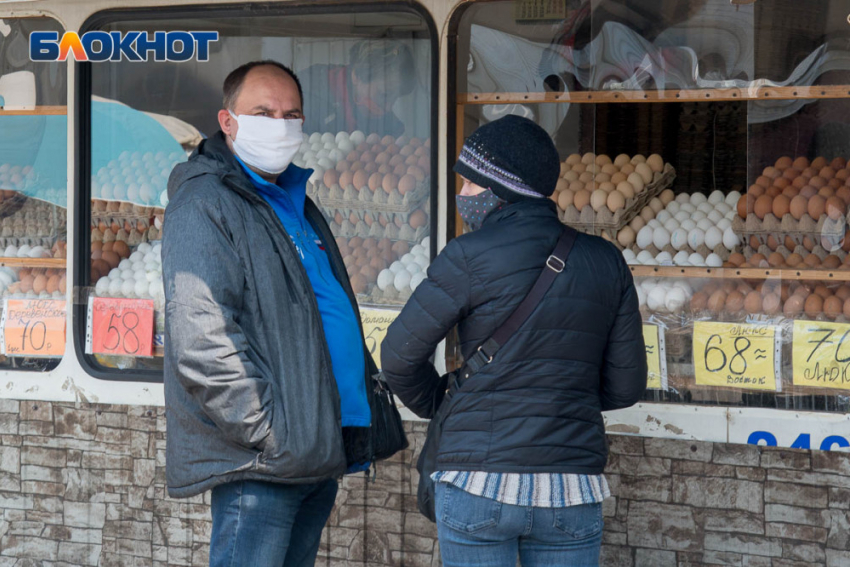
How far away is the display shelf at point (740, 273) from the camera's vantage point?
11.2ft

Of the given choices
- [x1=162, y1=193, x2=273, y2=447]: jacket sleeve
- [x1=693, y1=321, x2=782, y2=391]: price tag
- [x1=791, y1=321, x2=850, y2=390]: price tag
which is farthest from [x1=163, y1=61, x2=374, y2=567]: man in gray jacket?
[x1=791, y1=321, x2=850, y2=390]: price tag

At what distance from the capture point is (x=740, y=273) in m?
3.52

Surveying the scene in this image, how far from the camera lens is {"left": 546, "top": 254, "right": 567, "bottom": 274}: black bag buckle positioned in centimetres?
227

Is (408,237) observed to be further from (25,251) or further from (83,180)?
(25,251)

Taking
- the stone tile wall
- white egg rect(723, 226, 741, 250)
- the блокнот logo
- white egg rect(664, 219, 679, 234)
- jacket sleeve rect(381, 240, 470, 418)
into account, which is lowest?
the stone tile wall

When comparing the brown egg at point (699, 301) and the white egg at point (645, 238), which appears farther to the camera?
the white egg at point (645, 238)

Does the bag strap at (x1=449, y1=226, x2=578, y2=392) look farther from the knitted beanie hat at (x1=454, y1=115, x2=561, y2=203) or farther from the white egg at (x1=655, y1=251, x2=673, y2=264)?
the white egg at (x1=655, y1=251, x2=673, y2=264)

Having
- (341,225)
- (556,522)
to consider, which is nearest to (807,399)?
(556,522)

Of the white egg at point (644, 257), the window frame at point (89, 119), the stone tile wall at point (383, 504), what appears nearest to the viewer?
the stone tile wall at point (383, 504)

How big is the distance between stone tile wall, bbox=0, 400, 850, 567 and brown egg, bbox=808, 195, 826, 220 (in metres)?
0.88

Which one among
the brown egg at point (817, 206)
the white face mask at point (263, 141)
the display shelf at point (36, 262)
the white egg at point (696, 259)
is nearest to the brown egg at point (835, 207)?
the brown egg at point (817, 206)

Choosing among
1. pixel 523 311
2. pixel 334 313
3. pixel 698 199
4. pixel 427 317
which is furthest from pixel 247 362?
pixel 698 199

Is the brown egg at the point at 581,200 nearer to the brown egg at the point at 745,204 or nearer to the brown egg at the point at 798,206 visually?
the brown egg at the point at 745,204

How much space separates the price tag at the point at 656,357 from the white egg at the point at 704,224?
43 cm
